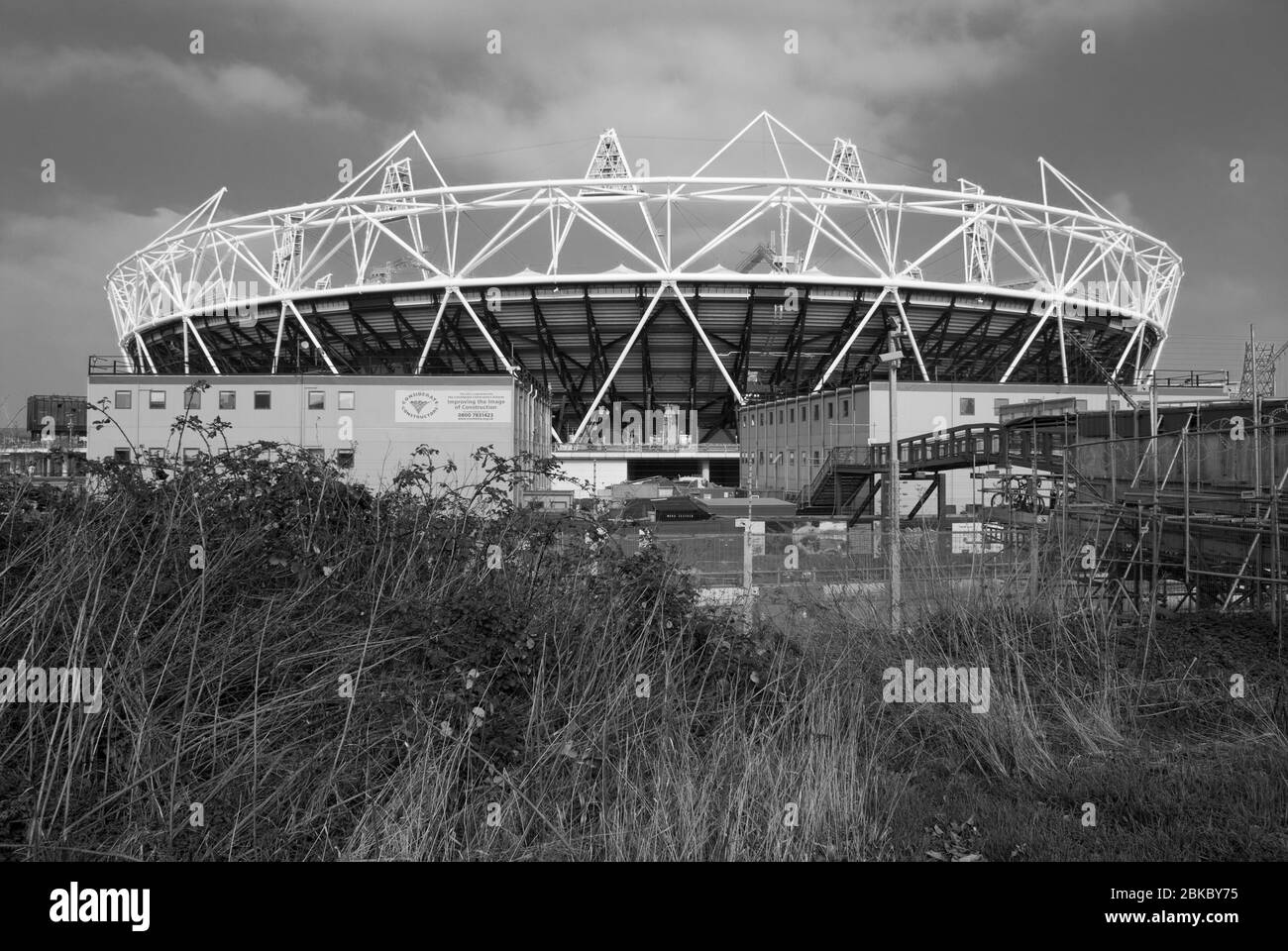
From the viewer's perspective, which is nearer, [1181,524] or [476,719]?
[476,719]

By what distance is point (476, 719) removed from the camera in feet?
13.8

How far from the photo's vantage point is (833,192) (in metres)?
58.3

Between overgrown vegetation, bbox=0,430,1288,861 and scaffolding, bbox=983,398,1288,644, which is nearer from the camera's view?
overgrown vegetation, bbox=0,430,1288,861

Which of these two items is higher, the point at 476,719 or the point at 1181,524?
the point at 1181,524

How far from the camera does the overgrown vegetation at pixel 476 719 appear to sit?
3.75 meters

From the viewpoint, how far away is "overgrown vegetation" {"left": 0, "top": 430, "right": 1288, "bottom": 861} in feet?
12.3

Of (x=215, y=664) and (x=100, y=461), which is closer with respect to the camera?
(x=215, y=664)

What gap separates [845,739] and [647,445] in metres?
56.9

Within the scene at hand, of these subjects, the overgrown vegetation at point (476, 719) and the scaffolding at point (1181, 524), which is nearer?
the overgrown vegetation at point (476, 719)

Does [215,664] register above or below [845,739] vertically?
above

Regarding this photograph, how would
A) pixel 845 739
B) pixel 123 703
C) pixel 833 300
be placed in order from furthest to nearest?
pixel 833 300, pixel 845 739, pixel 123 703
